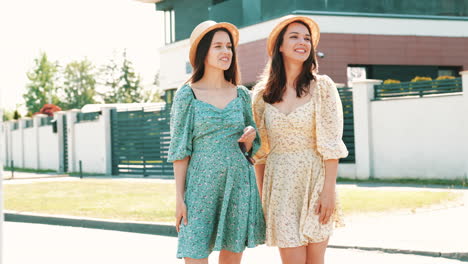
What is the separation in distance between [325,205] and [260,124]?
68cm

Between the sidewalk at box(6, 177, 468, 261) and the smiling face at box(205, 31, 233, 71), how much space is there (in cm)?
436

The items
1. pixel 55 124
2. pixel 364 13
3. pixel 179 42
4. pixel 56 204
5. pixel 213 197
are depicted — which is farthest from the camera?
pixel 55 124

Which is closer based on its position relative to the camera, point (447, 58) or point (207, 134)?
point (207, 134)

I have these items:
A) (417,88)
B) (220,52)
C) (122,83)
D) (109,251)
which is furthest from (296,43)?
(122,83)

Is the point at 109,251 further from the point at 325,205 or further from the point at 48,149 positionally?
the point at 48,149

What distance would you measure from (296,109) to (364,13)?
70.0 ft

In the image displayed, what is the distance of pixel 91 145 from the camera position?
30.3 m

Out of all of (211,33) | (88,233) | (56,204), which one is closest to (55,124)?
(56,204)

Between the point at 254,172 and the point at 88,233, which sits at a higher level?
the point at 254,172

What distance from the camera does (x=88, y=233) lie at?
11086 millimetres

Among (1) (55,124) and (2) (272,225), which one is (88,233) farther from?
(1) (55,124)

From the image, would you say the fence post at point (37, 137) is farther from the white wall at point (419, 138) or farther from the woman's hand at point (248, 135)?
the woman's hand at point (248, 135)

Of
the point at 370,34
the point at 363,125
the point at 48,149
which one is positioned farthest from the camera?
the point at 48,149

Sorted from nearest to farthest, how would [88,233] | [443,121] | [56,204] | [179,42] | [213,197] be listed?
[213,197] < [88,233] < [56,204] < [443,121] < [179,42]
